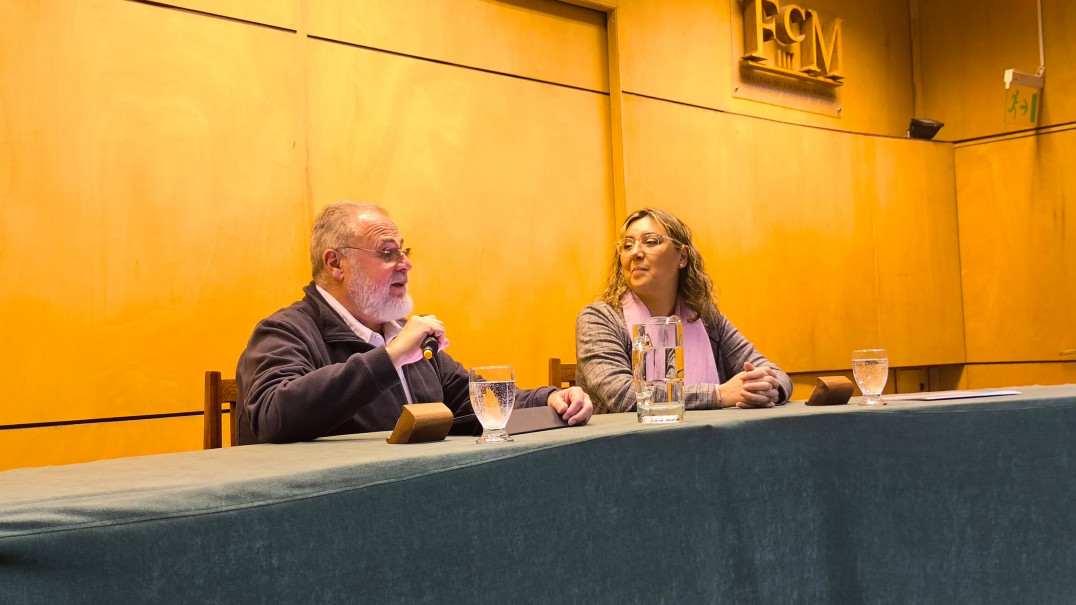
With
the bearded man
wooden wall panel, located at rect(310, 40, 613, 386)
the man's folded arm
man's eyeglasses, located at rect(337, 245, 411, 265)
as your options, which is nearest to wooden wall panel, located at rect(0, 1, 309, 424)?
wooden wall panel, located at rect(310, 40, 613, 386)

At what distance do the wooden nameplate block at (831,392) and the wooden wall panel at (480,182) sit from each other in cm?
177

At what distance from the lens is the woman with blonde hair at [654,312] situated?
245cm

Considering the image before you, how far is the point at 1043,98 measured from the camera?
16.5 ft

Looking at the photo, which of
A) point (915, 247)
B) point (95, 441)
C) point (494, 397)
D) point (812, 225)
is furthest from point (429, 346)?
point (915, 247)

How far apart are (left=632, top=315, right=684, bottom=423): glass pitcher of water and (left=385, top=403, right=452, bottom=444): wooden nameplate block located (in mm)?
352

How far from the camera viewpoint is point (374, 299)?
2201mm

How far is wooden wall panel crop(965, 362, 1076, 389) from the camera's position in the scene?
4.86 metres

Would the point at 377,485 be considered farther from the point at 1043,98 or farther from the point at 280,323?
the point at 1043,98

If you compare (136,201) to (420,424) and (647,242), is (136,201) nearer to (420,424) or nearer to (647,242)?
→ (647,242)

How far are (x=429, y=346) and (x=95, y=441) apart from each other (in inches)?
58.3

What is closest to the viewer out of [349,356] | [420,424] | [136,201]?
[420,424]

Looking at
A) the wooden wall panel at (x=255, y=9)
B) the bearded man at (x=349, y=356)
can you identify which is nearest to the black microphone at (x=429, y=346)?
the bearded man at (x=349, y=356)

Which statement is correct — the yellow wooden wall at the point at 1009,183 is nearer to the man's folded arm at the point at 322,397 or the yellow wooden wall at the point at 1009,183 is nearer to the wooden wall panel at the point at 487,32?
the wooden wall panel at the point at 487,32

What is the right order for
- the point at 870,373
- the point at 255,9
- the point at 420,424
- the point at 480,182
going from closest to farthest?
the point at 420,424, the point at 870,373, the point at 255,9, the point at 480,182
